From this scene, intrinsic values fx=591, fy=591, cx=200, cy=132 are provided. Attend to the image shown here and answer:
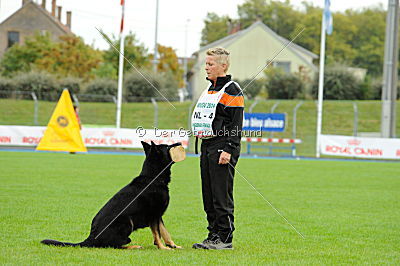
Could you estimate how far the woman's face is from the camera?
21.1ft

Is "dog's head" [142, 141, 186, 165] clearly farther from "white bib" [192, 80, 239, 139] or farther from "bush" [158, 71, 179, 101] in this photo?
"bush" [158, 71, 179, 101]

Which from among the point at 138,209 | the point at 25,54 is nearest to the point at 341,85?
the point at 25,54

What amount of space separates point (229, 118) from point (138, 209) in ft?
4.57

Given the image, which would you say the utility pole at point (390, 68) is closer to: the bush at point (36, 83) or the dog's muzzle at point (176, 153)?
the bush at point (36, 83)

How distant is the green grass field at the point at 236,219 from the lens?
238 inches

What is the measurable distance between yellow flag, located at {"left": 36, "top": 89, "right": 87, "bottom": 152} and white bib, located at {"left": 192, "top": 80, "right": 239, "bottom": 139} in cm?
1549

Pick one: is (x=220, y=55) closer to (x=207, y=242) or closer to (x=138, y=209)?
(x=138, y=209)

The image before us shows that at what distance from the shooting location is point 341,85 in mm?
46969

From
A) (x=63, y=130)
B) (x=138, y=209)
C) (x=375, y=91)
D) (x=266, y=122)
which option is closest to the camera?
(x=138, y=209)

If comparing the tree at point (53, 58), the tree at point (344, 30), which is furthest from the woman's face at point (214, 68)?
the tree at point (344, 30)

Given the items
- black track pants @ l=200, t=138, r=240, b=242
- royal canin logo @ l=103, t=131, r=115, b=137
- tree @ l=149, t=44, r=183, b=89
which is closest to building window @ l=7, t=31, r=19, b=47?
tree @ l=149, t=44, r=183, b=89

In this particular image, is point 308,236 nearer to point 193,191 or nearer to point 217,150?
point 217,150

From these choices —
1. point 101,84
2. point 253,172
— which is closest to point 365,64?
point 101,84

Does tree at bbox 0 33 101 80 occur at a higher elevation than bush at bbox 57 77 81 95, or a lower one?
higher
